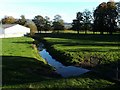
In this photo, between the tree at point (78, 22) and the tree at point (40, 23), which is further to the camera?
the tree at point (40, 23)

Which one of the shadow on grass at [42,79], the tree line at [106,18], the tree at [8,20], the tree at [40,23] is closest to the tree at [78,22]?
the tree line at [106,18]

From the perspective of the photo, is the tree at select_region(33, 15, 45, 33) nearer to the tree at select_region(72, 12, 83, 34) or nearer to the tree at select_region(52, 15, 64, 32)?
the tree at select_region(52, 15, 64, 32)

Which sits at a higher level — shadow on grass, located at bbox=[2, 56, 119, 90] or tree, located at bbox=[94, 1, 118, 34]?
tree, located at bbox=[94, 1, 118, 34]

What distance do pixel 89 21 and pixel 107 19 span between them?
83.8ft

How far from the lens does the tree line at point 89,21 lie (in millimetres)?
112438

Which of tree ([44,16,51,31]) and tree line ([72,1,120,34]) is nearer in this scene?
tree line ([72,1,120,34])

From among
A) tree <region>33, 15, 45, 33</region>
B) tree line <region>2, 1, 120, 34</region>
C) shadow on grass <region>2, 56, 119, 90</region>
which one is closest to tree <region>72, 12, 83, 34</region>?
tree line <region>2, 1, 120, 34</region>

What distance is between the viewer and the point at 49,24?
16038cm

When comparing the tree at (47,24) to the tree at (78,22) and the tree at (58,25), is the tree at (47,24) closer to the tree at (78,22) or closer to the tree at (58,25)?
the tree at (58,25)

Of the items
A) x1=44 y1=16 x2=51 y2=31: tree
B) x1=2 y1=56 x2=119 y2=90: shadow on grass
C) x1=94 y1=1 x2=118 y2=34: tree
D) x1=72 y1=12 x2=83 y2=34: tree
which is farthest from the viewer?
x1=44 y1=16 x2=51 y2=31: tree

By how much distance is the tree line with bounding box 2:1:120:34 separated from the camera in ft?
369

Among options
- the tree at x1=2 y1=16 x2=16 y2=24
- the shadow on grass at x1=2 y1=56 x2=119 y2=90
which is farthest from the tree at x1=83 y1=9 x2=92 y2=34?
the shadow on grass at x1=2 y1=56 x2=119 y2=90

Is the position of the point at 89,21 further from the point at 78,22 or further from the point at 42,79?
the point at 42,79

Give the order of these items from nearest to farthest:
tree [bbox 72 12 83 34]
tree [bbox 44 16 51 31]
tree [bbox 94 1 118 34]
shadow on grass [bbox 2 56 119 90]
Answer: shadow on grass [bbox 2 56 119 90]
tree [bbox 94 1 118 34]
tree [bbox 72 12 83 34]
tree [bbox 44 16 51 31]
